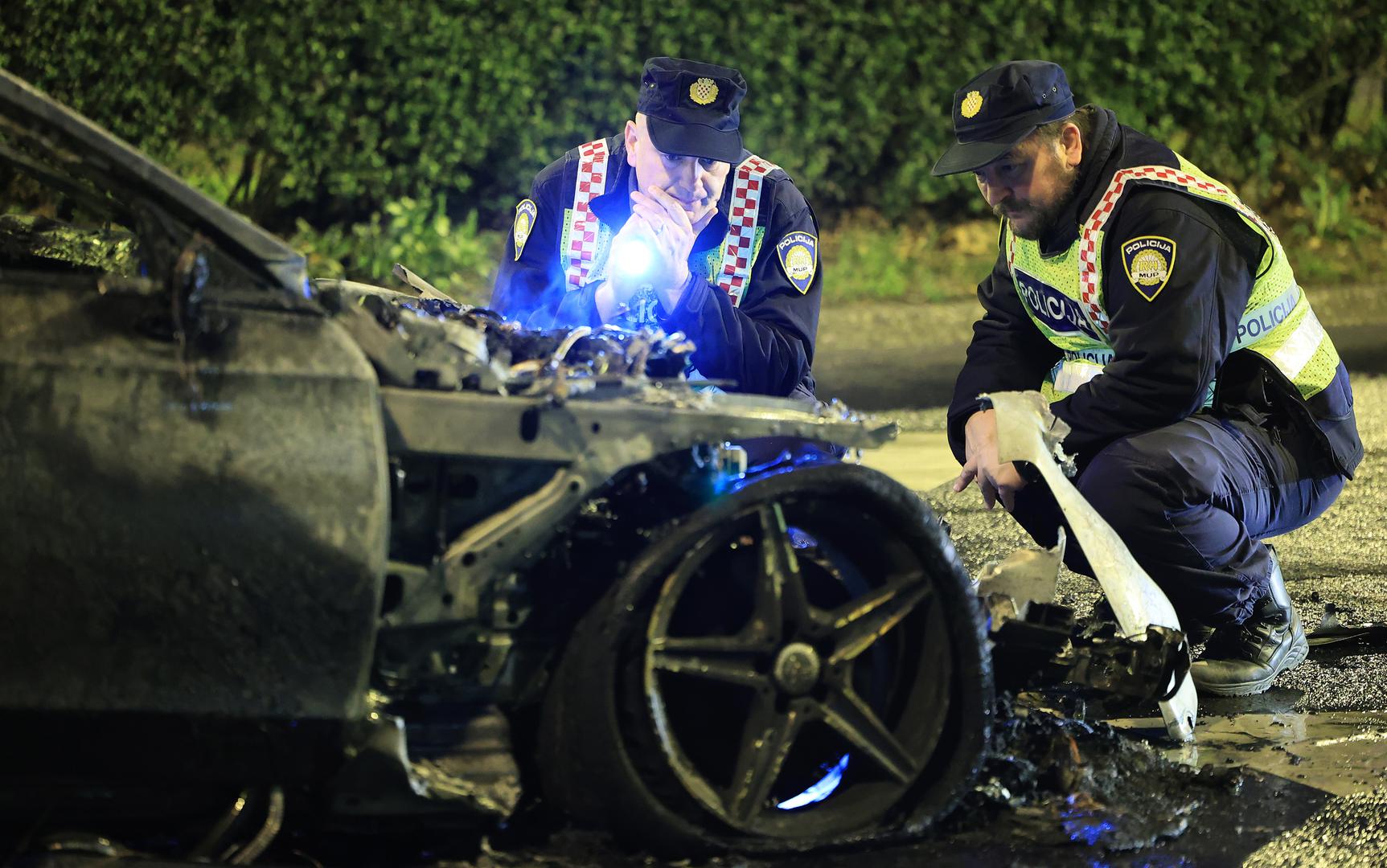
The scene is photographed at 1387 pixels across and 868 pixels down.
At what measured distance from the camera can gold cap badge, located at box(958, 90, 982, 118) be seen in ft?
13.3

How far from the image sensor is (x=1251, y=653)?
398cm

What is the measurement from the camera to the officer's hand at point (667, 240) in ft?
13.6

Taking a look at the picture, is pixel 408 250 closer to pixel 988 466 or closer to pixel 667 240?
pixel 667 240

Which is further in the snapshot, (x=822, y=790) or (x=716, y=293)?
(x=716, y=293)

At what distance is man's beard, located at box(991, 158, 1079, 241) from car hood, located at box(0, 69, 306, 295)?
2.09m

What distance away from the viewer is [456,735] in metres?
2.85

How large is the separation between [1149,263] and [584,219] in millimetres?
1649

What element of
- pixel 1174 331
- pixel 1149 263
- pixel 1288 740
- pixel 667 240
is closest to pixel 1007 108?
pixel 1149 263

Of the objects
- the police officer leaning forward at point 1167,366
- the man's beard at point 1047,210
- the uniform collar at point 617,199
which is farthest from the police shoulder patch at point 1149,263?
the uniform collar at point 617,199

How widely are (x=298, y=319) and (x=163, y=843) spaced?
3.25 ft

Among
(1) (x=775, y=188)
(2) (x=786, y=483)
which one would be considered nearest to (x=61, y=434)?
(2) (x=786, y=483)

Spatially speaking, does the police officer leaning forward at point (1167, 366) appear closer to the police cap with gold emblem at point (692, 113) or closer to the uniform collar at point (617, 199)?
the police cap with gold emblem at point (692, 113)

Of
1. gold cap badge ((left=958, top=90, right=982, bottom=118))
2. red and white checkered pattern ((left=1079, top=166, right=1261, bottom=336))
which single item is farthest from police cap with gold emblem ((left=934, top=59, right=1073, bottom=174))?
red and white checkered pattern ((left=1079, top=166, right=1261, bottom=336))

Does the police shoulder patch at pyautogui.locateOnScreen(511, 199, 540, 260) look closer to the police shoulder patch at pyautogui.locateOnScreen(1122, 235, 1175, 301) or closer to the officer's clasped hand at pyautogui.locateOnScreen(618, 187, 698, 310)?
the officer's clasped hand at pyautogui.locateOnScreen(618, 187, 698, 310)
